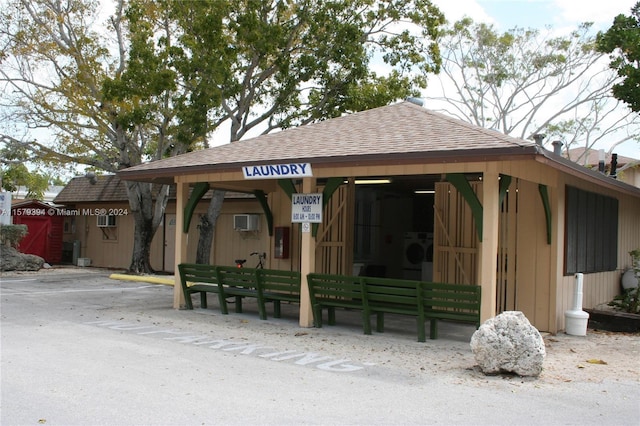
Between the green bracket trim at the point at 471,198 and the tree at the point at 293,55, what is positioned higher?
the tree at the point at 293,55

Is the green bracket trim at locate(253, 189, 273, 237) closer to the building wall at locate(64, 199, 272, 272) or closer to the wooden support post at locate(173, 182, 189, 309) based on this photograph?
the wooden support post at locate(173, 182, 189, 309)

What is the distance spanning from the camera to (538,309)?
10125mm

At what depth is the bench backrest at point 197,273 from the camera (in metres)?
11.2

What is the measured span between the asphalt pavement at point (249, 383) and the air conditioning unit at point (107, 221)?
12898 mm

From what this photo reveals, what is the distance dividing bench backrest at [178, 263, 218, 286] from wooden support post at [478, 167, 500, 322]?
4871 mm

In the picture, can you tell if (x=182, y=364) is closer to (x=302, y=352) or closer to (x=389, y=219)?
(x=302, y=352)

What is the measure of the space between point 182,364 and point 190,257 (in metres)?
13.9

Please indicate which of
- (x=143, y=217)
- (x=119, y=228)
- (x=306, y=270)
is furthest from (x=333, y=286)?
(x=119, y=228)

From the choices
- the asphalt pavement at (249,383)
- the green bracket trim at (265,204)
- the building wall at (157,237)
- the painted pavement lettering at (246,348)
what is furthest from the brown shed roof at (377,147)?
the building wall at (157,237)

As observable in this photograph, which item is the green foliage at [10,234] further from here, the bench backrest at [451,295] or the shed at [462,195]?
the bench backrest at [451,295]

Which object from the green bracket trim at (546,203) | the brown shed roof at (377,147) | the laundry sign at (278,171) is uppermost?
the brown shed roof at (377,147)

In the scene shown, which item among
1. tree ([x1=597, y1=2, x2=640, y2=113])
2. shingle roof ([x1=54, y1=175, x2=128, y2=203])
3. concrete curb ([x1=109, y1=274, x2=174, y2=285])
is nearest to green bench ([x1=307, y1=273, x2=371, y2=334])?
concrete curb ([x1=109, y1=274, x2=174, y2=285])

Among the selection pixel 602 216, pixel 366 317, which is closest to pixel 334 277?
pixel 366 317

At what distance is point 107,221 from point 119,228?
48cm
